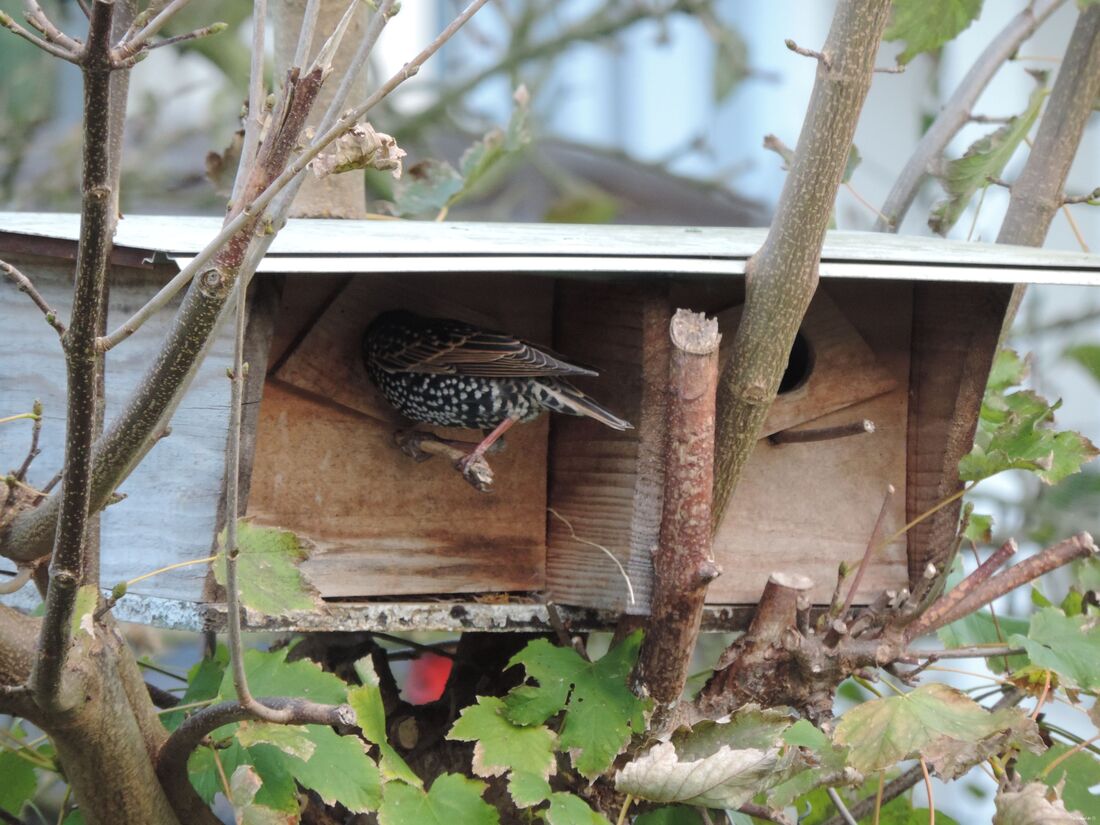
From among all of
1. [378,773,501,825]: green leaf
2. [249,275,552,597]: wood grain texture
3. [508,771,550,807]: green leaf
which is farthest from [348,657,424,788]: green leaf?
[249,275,552,597]: wood grain texture

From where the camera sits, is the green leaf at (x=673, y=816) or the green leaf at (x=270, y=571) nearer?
the green leaf at (x=270, y=571)

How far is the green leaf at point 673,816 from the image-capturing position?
1.95 meters

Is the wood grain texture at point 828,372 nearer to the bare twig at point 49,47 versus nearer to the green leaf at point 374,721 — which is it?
the green leaf at point 374,721

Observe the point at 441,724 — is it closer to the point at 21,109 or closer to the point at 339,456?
the point at 339,456

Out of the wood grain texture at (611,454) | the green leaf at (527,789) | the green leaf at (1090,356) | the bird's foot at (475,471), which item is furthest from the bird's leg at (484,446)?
the green leaf at (1090,356)

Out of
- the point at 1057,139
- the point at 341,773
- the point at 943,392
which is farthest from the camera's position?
the point at 1057,139

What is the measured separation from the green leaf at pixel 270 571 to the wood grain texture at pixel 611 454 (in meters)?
0.59

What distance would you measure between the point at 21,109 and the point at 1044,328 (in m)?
3.66

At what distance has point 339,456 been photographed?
2.13 metres

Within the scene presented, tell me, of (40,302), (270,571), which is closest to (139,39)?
(40,302)

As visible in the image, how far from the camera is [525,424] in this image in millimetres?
2338

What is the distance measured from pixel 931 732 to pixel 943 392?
746 millimetres

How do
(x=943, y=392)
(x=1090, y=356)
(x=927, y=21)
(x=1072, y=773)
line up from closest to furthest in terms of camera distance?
(x=1072, y=773) < (x=943, y=392) < (x=927, y=21) < (x=1090, y=356)

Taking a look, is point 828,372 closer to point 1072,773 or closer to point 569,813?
point 1072,773
